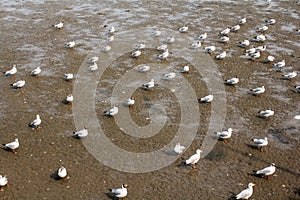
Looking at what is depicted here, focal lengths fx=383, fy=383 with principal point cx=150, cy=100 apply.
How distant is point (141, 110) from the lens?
21.4m

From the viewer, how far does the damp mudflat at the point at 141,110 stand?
16.0 meters

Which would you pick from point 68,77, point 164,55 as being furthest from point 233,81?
point 68,77

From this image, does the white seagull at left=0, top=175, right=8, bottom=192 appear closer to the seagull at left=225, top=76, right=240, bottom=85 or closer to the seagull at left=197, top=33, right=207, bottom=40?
the seagull at left=225, top=76, right=240, bottom=85

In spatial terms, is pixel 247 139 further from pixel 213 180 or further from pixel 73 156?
pixel 73 156

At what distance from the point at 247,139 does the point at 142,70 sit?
9.28m

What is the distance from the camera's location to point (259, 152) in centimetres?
1798

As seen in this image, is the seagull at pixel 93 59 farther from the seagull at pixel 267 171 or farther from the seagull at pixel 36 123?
the seagull at pixel 267 171

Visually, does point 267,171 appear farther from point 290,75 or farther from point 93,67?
point 93,67

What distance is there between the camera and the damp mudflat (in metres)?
16.0

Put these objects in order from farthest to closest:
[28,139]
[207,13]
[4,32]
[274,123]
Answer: [207,13]
[4,32]
[274,123]
[28,139]

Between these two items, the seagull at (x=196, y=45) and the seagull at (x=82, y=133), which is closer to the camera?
the seagull at (x=82, y=133)

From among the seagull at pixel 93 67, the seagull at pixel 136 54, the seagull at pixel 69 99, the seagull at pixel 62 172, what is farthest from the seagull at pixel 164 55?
the seagull at pixel 62 172

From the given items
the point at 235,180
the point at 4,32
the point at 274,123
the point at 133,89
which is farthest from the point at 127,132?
the point at 4,32

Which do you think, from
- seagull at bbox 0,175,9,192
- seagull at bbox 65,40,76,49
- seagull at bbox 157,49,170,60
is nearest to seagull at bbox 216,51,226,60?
seagull at bbox 157,49,170,60
